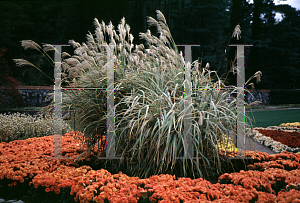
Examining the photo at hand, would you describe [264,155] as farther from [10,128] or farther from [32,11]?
[32,11]

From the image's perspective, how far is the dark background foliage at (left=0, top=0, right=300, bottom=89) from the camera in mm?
13758

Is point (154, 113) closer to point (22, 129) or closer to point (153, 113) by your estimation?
point (153, 113)

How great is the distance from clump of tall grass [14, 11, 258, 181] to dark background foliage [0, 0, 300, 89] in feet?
37.6

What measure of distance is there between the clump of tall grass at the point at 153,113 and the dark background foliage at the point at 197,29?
11.5 m

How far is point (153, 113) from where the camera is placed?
2.23m

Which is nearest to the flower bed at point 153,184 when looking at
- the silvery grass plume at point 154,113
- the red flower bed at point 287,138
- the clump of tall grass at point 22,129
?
the silvery grass plume at point 154,113

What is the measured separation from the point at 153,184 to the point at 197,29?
15.3m

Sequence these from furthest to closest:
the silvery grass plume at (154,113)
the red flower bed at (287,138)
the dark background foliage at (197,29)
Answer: the dark background foliage at (197,29), the red flower bed at (287,138), the silvery grass plume at (154,113)

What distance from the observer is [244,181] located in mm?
1850

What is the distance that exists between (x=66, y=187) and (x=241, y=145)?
6.12ft

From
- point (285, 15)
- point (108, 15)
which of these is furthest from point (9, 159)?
point (285, 15)

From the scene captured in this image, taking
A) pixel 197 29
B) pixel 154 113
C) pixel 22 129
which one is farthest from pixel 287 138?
pixel 197 29

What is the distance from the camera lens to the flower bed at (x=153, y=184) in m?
1.62

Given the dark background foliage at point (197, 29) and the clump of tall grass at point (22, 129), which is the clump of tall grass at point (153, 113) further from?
the dark background foliage at point (197, 29)
